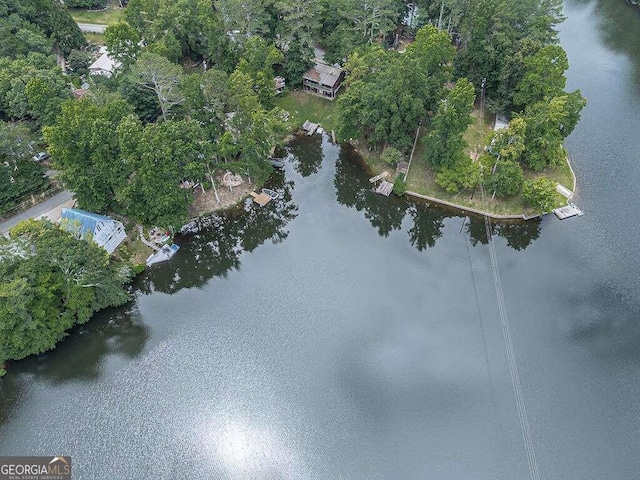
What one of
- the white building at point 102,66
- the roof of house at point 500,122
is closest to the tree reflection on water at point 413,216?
the roof of house at point 500,122

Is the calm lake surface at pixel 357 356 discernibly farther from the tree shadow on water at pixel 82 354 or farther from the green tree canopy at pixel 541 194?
the green tree canopy at pixel 541 194

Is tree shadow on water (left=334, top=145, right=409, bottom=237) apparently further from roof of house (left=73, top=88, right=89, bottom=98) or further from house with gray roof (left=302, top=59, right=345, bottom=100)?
roof of house (left=73, top=88, right=89, bottom=98)

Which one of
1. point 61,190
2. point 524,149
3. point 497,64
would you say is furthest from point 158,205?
point 497,64

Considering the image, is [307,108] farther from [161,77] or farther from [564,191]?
[564,191]

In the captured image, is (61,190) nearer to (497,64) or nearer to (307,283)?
(307,283)

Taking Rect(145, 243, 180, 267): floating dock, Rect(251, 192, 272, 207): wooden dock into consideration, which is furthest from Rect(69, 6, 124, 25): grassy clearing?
Rect(145, 243, 180, 267): floating dock
